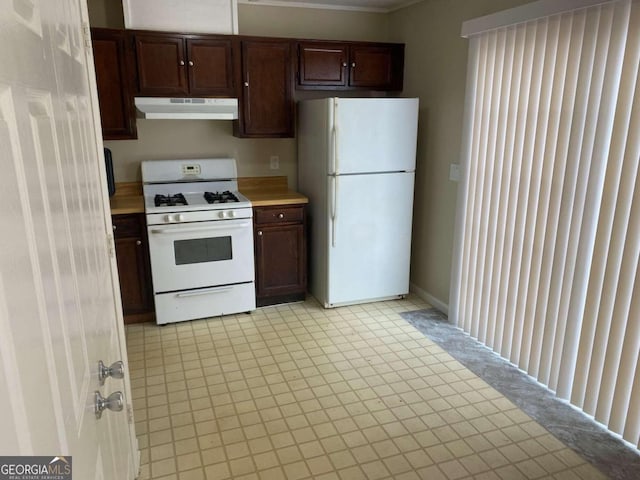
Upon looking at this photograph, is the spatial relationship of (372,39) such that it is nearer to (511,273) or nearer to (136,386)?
(511,273)

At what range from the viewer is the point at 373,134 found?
3648 mm

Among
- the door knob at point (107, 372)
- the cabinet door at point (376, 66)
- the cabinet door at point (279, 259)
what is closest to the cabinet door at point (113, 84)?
the cabinet door at point (279, 259)

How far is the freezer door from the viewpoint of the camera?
11.7 feet

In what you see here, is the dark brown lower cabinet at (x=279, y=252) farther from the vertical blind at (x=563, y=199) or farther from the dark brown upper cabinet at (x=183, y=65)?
the vertical blind at (x=563, y=199)

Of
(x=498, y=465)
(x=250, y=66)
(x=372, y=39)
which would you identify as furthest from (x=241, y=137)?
(x=498, y=465)

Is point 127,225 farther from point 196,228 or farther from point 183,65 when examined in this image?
point 183,65

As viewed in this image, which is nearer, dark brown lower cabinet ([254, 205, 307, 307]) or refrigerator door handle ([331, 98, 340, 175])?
refrigerator door handle ([331, 98, 340, 175])

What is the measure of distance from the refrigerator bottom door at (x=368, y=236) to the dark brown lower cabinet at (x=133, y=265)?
1422 millimetres

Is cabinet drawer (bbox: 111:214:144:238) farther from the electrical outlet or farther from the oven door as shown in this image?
the electrical outlet

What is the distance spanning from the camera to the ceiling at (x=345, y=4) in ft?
12.9

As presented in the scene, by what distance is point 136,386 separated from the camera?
9.30 feet

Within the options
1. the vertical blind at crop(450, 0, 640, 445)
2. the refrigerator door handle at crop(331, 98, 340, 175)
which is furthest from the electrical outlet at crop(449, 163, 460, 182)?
the refrigerator door handle at crop(331, 98, 340, 175)

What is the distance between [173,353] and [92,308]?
85.3 inches

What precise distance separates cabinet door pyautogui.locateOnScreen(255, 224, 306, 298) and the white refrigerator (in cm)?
17
